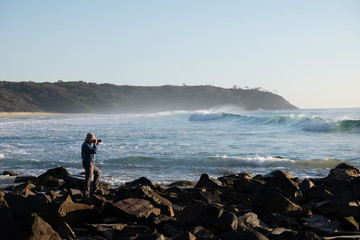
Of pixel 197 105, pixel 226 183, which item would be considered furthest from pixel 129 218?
pixel 197 105

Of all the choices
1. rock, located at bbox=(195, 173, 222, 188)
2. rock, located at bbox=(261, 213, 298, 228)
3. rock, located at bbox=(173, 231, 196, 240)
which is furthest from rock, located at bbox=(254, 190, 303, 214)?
rock, located at bbox=(195, 173, 222, 188)

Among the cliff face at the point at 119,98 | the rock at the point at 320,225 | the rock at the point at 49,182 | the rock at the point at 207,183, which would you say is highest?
the cliff face at the point at 119,98

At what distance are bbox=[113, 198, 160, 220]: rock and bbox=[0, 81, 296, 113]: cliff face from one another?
92.4 meters

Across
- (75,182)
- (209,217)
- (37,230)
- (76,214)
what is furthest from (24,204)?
(75,182)

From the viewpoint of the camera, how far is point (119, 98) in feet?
444

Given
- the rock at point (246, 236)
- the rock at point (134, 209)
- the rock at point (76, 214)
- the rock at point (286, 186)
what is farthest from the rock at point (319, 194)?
the rock at point (76, 214)

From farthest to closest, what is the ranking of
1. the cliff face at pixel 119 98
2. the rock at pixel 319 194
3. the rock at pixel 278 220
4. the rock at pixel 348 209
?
the cliff face at pixel 119 98 < the rock at pixel 319 194 < the rock at pixel 348 209 < the rock at pixel 278 220

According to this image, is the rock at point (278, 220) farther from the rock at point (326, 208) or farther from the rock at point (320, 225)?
the rock at point (326, 208)

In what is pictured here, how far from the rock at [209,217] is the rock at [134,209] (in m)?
0.53

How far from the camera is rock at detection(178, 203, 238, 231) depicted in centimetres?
522

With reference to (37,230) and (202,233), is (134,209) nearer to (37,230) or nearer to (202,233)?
(202,233)

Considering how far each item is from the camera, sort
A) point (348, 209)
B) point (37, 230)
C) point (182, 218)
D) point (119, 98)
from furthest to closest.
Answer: point (119, 98), point (348, 209), point (182, 218), point (37, 230)

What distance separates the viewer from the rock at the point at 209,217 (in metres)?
5.22

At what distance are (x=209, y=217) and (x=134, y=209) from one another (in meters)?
1.10
